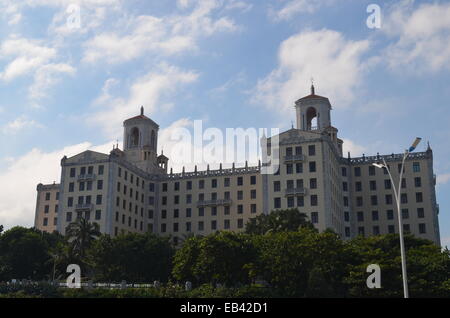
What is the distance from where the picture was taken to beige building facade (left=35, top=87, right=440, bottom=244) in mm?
85000

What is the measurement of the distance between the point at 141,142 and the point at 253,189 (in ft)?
83.0

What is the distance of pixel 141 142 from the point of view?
354ft

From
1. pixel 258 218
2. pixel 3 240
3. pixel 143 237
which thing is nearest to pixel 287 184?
pixel 258 218

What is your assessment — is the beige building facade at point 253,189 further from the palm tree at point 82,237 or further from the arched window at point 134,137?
the palm tree at point 82,237

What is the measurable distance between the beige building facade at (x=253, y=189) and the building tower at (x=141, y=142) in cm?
20

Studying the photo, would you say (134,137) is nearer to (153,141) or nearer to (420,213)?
(153,141)

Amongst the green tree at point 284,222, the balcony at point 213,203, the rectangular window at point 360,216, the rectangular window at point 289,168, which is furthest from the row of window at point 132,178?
the rectangular window at point 360,216

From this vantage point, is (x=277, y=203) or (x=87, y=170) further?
(x=87, y=170)

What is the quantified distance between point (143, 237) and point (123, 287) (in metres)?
14.7

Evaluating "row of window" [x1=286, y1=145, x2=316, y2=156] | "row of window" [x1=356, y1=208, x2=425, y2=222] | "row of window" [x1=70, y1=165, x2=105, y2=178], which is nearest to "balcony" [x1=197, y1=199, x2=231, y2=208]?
"row of window" [x1=286, y1=145, x2=316, y2=156]

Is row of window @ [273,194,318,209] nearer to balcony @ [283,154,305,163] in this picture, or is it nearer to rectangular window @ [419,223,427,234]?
balcony @ [283,154,305,163]

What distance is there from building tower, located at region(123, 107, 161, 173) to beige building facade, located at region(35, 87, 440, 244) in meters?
0.20

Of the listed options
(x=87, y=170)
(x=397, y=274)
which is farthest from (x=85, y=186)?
(x=397, y=274)
